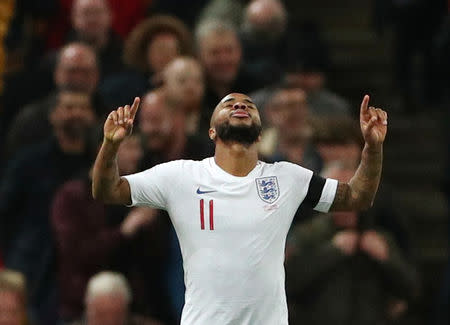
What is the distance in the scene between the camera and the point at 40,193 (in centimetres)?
1164

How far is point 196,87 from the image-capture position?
11.6m

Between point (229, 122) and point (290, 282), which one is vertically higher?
point (229, 122)

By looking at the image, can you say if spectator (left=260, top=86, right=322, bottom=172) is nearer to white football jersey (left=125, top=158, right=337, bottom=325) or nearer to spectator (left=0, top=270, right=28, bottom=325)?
spectator (left=0, top=270, right=28, bottom=325)

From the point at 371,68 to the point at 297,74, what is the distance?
1.98 m

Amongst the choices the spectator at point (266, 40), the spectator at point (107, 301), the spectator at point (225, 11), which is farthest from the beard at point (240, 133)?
the spectator at point (225, 11)

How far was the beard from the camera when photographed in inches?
326

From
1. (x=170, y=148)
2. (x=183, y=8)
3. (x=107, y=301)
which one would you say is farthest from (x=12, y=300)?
(x=183, y=8)

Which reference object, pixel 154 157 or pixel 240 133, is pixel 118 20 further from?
pixel 240 133

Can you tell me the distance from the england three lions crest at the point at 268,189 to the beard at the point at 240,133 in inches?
8.2

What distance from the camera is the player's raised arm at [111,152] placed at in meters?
8.20

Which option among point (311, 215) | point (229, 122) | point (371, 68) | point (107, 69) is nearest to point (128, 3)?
point (107, 69)

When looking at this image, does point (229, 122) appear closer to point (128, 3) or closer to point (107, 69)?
point (107, 69)

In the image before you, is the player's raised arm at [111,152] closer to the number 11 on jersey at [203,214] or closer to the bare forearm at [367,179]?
the number 11 on jersey at [203,214]

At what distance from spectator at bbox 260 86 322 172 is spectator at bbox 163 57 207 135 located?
0.53m
